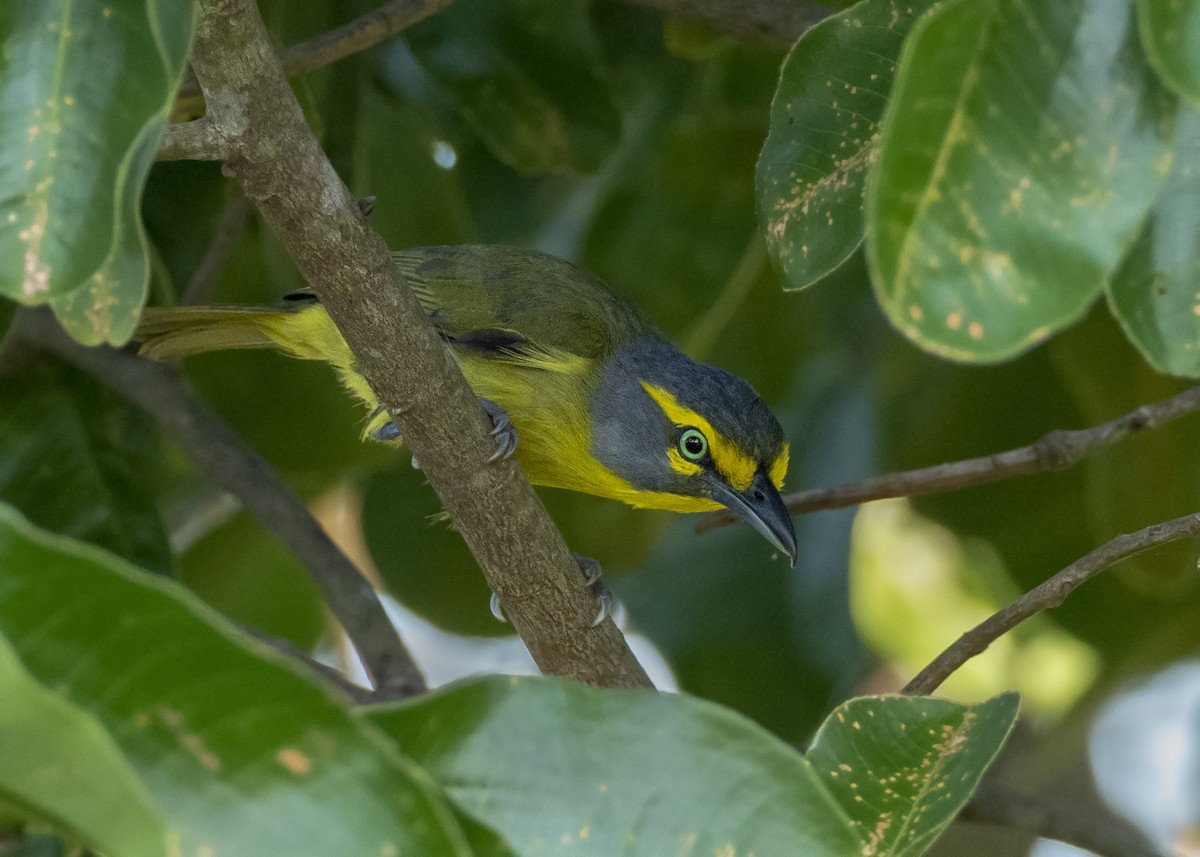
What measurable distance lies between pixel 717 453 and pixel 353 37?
1.26 meters

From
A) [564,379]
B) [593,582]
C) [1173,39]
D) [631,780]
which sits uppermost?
[1173,39]

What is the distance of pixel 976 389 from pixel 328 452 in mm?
1750

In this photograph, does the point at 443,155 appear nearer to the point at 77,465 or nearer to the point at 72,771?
the point at 77,465

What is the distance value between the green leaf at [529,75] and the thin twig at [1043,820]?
5.64 ft

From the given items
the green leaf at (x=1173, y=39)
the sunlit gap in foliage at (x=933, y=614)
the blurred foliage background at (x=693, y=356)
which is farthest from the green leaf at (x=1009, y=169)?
the sunlit gap in foliage at (x=933, y=614)

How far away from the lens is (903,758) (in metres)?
1.68

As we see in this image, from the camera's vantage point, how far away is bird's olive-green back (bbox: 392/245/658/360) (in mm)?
3506

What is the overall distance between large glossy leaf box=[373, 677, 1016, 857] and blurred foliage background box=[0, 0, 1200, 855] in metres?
1.86

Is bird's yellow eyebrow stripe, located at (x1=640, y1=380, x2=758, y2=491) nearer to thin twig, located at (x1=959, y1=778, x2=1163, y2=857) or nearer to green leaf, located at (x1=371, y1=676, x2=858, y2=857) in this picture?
thin twig, located at (x1=959, y1=778, x2=1163, y2=857)

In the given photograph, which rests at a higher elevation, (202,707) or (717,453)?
A: (202,707)

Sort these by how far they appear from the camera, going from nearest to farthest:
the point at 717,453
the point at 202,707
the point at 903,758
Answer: the point at 202,707, the point at 903,758, the point at 717,453

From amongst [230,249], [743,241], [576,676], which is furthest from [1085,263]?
[230,249]

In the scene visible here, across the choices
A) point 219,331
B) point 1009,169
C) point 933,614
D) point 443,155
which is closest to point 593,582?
point 219,331

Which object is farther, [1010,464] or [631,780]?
[1010,464]
